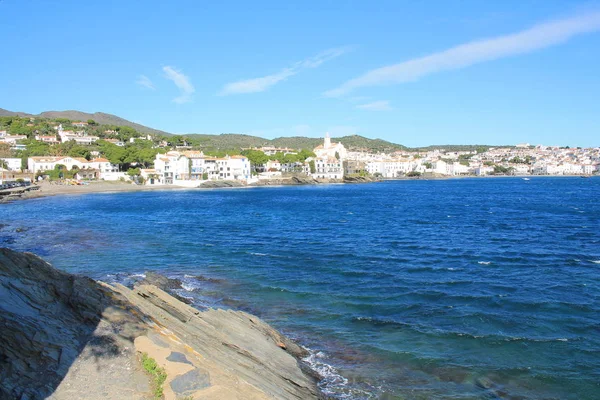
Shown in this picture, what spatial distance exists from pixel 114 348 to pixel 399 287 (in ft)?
45.2

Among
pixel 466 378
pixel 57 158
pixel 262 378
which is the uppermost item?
pixel 57 158

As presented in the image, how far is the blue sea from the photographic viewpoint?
11.8 m

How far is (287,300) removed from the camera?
17.9 metres

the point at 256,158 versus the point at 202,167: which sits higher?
the point at 256,158

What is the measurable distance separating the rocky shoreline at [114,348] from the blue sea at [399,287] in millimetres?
2396

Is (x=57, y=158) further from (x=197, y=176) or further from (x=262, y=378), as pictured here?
(x=262, y=378)

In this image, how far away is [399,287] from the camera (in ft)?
63.5

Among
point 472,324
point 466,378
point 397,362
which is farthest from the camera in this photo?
point 472,324

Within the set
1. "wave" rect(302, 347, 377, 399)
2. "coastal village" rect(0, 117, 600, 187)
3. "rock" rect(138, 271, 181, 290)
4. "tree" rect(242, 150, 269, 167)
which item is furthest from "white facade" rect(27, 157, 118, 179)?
"wave" rect(302, 347, 377, 399)

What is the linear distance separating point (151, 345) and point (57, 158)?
119965 mm

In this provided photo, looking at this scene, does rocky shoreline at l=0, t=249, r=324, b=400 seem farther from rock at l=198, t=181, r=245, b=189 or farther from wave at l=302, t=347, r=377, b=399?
rock at l=198, t=181, r=245, b=189

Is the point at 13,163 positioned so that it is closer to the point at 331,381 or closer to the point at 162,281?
the point at 162,281

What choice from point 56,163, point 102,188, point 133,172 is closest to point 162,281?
point 102,188

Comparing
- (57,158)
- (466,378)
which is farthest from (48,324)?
(57,158)
